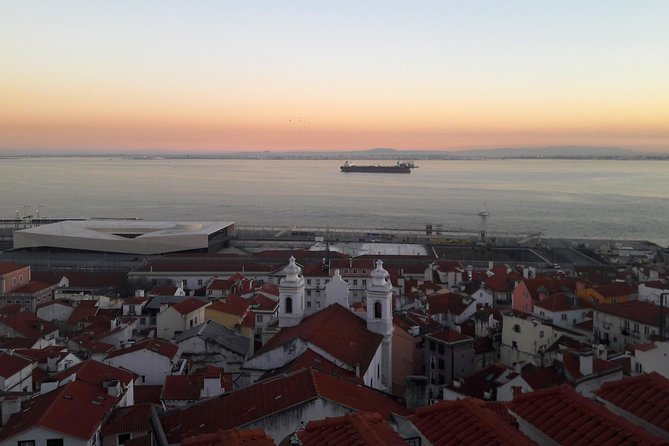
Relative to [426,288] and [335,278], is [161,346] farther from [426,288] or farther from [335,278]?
[426,288]

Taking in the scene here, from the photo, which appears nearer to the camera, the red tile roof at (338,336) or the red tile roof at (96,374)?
the red tile roof at (96,374)

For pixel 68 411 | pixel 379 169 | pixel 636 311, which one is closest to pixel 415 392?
pixel 68 411

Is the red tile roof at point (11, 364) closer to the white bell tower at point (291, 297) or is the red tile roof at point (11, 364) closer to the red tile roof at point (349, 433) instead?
the white bell tower at point (291, 297)

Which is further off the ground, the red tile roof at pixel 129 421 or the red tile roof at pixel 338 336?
the red tile roof at pixel 338 336

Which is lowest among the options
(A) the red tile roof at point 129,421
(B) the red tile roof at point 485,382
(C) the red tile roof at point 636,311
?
(B) the red tile roof at point 485,382

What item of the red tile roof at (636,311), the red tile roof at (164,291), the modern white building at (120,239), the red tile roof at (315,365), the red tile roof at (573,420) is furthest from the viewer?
the modern white building at (120,239)

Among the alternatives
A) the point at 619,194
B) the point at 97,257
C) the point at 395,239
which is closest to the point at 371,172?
the point at 619,194

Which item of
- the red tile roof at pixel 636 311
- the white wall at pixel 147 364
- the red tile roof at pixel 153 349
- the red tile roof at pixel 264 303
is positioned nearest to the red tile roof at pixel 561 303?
the red tile roof at pixel 636 311

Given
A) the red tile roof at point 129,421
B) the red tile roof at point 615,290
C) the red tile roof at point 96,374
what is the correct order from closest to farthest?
the red tile roof at point 129,421
the red tile roof at point 96,374
the red tile roof at point 615,290
